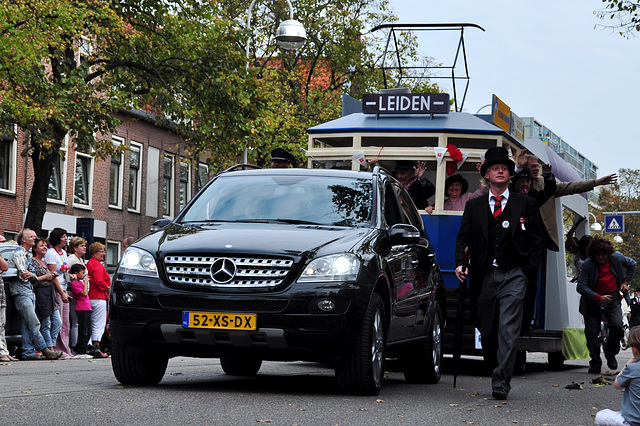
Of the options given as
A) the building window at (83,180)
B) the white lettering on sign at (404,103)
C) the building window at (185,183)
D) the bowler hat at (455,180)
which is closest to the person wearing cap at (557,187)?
the bowler hat at (455,180)

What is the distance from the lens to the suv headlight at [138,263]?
340 inches

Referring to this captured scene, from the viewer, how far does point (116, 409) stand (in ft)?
24.3

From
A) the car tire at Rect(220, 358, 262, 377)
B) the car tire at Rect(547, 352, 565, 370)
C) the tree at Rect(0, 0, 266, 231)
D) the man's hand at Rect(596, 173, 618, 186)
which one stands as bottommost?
the car tire at Rect(547, 352, 565, 370)

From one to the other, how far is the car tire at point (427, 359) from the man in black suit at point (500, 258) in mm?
1192

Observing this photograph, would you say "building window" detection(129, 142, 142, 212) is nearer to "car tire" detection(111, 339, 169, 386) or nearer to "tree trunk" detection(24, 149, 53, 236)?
"tree trunk" detection(24, 149, 53, 236)

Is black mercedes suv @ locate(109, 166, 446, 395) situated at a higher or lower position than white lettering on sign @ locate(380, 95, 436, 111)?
lower

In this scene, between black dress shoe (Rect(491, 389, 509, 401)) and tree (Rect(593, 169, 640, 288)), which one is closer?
black dress shoe (Rect(491, 389, 509, 401))

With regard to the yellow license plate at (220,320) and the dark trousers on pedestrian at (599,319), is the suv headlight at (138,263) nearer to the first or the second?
the yellow license plate at (220,320)

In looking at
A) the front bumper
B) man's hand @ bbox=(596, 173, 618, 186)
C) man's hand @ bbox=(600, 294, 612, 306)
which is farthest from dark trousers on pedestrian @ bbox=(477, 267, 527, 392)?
man's hand @ bbox=(600, 294, 612, 306)

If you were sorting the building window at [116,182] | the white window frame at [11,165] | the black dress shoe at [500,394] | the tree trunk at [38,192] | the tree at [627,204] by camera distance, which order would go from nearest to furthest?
the black dress shoe at [500,394] → the tree trunk at [38,192] → the white window frame at [11,165] → the building window at [116,182] → the tree at [627,204]

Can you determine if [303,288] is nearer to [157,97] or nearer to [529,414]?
[529,414]

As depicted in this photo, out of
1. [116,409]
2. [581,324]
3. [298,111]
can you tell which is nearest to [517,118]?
[581,324]

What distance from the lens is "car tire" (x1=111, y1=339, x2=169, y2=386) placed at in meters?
8.97

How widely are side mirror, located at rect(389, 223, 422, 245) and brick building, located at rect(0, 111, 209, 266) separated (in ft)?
71.1
